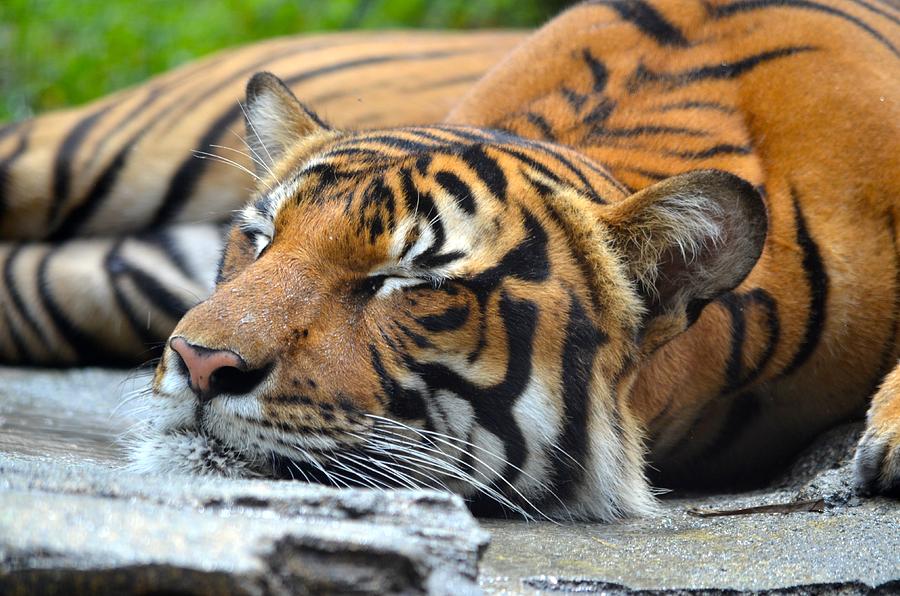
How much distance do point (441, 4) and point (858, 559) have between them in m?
5.88

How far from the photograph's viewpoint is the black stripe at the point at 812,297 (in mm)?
2395

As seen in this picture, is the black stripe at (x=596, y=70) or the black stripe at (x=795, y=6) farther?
the black stripe at (x=795, y=6)

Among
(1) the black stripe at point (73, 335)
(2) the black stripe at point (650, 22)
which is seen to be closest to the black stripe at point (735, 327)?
(2) the black stripe at point (650, 22)

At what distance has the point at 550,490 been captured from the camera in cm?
209

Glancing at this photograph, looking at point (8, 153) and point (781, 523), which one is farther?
point (8, 153)

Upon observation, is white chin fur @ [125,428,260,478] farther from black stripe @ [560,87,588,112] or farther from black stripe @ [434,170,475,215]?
black stripe @ [560,87,588,112]

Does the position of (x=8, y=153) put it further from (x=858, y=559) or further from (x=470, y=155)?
(x=858, y=559)

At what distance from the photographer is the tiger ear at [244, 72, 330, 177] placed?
260 cm

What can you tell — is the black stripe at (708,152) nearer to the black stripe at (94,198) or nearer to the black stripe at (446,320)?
the black stripe at (446,320)

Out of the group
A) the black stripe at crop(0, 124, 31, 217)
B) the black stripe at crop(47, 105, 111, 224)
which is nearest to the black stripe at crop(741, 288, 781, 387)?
the black stripe at crop(47, 105, 111, 224)

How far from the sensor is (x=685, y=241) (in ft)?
6.76

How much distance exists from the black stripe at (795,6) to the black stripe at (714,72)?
0.19 metres

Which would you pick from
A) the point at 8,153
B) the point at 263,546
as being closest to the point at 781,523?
the point at 263,546

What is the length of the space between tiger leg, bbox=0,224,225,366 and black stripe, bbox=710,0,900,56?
1932 millimetres
